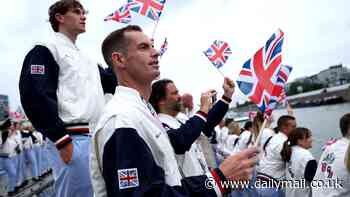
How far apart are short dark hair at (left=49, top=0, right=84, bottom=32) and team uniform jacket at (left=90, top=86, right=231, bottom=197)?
1791mm

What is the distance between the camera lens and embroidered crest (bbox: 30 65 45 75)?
3.20m

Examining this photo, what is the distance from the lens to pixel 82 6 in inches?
146

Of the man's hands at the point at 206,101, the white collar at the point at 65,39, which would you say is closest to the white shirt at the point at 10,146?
the white collar at the point at 65,39

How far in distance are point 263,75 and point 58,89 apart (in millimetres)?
1687

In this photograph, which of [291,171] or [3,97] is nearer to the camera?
[291,171]

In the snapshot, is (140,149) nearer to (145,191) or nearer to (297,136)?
(145,191)

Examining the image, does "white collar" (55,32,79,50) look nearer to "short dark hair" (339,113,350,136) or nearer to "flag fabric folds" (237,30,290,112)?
"flag fabric folds" (237,30,290,112)

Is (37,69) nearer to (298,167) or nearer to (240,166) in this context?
(240,166)

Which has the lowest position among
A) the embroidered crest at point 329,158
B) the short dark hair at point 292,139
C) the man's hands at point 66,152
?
the short dark hair at point 292,139

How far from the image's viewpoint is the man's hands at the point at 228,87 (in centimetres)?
400

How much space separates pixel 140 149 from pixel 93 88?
1.67 meters

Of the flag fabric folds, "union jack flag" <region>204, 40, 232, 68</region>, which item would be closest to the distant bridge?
"union jack flag" <region>204, 40, 232, 68</region>

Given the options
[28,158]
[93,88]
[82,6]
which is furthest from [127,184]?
[28,158]

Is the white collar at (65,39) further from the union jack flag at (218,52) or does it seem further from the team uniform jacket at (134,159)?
the union jack flag at (218,52)
